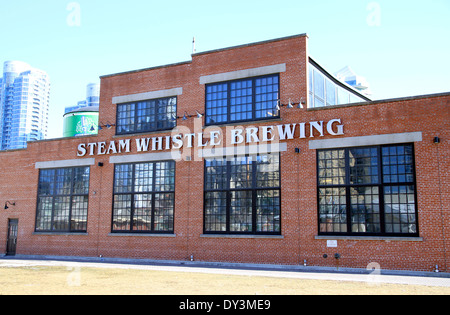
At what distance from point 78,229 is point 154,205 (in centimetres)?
573

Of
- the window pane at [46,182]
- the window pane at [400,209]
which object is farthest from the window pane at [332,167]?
the window pane at [46,182]

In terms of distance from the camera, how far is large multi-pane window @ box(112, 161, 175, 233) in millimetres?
24500

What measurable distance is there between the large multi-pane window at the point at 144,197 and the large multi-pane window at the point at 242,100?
393 centimetres

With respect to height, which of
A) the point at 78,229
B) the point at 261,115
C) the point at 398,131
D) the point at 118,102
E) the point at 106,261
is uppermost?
the point at 118,102

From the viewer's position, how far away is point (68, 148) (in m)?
28.2

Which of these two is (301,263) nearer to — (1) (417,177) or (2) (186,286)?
(1) (417,177)

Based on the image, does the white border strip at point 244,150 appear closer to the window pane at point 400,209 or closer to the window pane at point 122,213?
the window pane at point 400,209

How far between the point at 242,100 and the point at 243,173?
3.86 metres

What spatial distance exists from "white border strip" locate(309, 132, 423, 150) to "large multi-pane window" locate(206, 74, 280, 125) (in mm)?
2789

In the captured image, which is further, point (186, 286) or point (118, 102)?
point (118, 102)

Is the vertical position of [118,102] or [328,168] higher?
[118,102]

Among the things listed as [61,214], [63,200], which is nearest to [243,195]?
[63,200]
